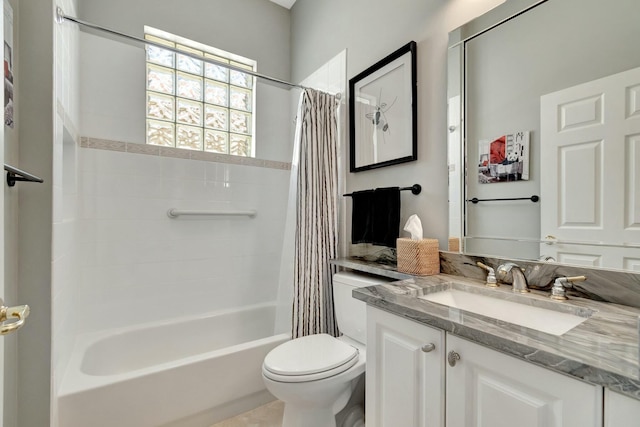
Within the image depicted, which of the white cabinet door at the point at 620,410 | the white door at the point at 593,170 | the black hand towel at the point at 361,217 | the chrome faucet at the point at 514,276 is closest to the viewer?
the white cabinet door at the point at 620,410

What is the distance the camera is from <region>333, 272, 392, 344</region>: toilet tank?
1.58 m

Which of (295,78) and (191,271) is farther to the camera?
(295,78)

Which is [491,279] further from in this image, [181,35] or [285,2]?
[285,2]

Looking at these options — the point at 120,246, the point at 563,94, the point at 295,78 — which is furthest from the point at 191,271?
the point at 563,94

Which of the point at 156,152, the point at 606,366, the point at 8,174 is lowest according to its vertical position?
A: the point at 606,366

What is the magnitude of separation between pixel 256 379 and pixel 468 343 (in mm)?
1324

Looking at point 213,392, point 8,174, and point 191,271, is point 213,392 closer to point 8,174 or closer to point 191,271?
point 191,271

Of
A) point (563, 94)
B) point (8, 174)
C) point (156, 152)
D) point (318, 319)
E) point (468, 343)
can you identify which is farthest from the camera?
point (156, 152)

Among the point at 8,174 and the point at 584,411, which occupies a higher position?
the point at 8,174

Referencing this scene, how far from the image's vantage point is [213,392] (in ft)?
5.16

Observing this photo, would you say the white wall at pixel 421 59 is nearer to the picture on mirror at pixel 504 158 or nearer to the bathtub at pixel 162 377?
the picture on mirror at pixel 504 158

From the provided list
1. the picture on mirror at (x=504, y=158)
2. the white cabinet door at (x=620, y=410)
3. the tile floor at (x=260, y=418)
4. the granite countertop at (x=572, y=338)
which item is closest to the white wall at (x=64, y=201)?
the tile floor at (x=260, y=418)

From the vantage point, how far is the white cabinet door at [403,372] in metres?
0.88

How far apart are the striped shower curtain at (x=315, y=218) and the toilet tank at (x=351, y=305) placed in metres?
0.18
